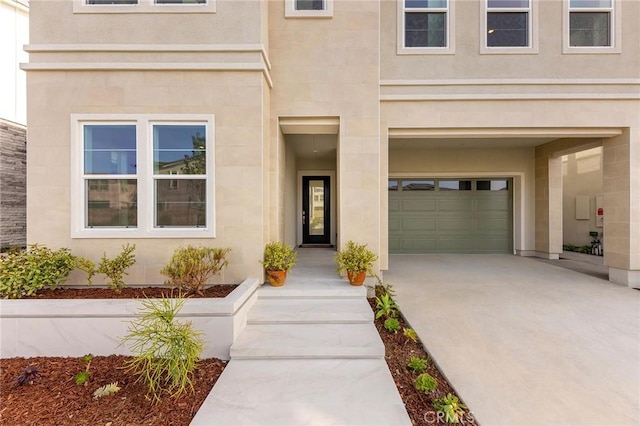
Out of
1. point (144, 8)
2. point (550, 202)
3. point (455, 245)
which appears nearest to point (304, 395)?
point (144, 8)

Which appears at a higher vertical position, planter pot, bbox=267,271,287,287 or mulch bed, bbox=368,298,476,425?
planter pot, bbox=267,271,287,287

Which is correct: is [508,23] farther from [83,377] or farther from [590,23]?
[83,377]

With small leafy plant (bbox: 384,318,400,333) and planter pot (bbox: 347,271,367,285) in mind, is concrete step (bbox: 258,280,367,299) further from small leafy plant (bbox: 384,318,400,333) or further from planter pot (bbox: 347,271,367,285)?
small leafy plant (bbox: 384,318,400,333)

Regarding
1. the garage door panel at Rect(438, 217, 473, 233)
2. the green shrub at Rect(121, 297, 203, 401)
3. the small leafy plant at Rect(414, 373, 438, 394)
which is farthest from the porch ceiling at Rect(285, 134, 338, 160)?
the small leafy plant at Rect(414, 373, 438, 394)

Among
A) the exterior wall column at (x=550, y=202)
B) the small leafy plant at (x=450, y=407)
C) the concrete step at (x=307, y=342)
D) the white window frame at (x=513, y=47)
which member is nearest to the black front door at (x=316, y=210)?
the white window frame at (x=513, y=47)

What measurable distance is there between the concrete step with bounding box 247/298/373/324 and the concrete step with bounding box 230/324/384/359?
0.07 meters

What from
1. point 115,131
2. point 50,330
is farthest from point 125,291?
point 115,131

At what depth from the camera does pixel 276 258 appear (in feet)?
14.6

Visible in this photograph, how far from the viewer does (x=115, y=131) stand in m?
4.49

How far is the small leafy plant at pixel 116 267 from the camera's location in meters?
4.07

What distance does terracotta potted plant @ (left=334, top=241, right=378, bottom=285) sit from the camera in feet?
15.2

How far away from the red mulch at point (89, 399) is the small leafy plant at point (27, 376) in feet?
0.10

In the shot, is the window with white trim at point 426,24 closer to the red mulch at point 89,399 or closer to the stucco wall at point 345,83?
the stucco wall at point 345,83

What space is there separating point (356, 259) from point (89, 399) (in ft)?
11.4
